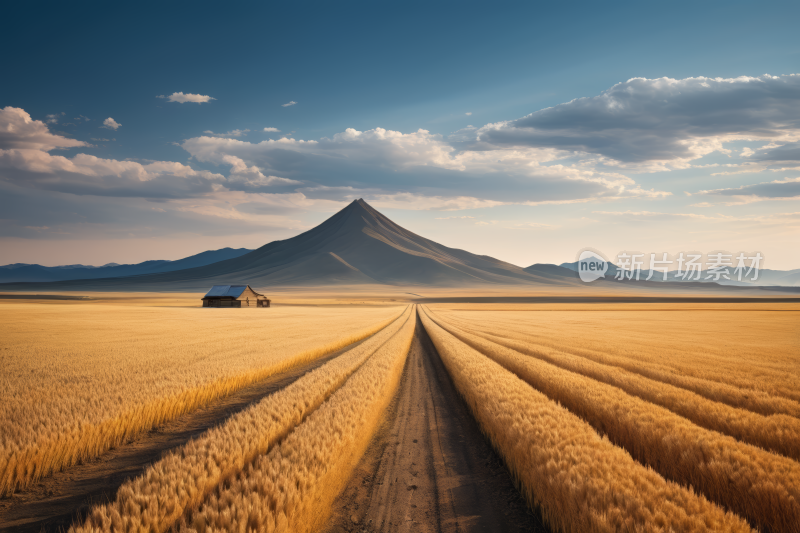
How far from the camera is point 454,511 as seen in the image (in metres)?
5.19

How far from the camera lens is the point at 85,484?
5.91m

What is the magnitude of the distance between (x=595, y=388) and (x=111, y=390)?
1353 cm

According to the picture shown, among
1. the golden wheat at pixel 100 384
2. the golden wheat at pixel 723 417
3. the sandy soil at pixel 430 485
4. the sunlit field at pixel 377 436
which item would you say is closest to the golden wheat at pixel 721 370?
the sunlit field at pixel 377 436

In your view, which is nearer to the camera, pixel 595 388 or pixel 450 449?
pixel 450 449

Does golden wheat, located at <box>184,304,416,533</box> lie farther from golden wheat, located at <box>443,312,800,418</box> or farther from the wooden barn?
the wooden barn

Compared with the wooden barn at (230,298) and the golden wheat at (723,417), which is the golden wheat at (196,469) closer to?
the golden wheat at (723,417)

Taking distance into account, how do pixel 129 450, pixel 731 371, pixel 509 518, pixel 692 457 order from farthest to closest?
pixel 731 371 < pixel 129 450 < pixel 692 457 < pixel 509 518

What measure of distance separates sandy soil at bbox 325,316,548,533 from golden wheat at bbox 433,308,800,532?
2545 millimetres

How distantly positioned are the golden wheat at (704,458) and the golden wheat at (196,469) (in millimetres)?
6797

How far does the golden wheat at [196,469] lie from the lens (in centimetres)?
403

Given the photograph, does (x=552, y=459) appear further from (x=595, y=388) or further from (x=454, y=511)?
(x=595, y=388)

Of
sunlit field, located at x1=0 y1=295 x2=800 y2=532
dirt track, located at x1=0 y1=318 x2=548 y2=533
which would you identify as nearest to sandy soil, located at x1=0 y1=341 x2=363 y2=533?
dirt track, located at x1=0 y1=318 x2=548 y2=533

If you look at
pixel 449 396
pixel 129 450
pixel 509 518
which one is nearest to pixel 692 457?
pixel 509 518

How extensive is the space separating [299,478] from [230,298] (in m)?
89.1
